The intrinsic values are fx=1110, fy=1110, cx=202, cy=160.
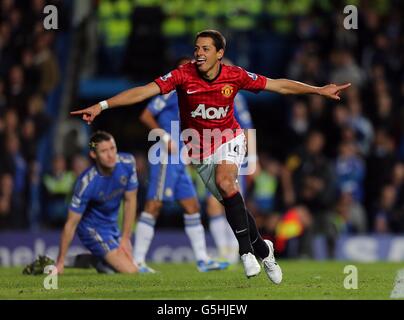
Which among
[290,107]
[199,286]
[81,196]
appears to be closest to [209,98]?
[199,286]

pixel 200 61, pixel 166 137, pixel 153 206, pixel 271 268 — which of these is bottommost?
pixel 271 268

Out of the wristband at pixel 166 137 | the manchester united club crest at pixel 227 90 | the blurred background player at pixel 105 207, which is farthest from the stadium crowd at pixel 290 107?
the manchester united club crest at pixel 227 90

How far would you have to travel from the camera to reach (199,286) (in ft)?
34.6

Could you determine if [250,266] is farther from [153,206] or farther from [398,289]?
[153,206]

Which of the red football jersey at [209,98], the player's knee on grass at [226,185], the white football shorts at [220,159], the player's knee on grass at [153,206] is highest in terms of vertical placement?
the red football jersey at [209,98]

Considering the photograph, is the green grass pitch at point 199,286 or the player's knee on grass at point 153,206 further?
the player's knee on grass at point 153,206

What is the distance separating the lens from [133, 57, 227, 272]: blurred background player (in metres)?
13.5

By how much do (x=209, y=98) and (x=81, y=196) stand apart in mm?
2568

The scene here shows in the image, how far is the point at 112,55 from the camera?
71.7 feet

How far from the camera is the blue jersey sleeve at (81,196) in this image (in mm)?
12289

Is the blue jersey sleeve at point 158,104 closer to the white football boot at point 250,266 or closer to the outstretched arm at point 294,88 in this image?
the outstretched arm at point 294,88

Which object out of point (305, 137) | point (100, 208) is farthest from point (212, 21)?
point (100, 208)

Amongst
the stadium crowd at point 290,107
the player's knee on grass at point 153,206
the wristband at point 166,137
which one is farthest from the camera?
the stadium crowd at point 290,107

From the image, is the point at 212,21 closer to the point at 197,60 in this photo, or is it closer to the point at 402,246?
the point at 402,246
